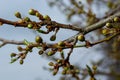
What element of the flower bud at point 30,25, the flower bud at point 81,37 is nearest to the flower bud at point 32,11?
the flower bud at point 30,25

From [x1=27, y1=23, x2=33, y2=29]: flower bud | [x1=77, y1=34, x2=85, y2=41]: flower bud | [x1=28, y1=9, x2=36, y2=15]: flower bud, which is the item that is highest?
[x1=28, y1=9, x2=36, y2=15]: flower bud

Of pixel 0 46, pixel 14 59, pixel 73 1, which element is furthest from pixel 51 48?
pixel 73 1

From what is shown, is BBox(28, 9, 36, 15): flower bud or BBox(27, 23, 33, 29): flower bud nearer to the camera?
BBox(27, 23, 33, 29): flower bud

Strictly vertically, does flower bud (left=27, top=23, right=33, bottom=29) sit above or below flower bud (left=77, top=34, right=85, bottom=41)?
above

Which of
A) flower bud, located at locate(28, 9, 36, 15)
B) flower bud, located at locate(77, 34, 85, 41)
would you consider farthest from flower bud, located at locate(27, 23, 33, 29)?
flower bud, located at locate(77, 34, 85, 41)

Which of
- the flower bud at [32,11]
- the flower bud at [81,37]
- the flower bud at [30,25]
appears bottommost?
the flower bud at [81,37]

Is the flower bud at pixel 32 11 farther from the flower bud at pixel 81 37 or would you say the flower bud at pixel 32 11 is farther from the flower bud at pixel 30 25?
the flower bud at pixel 81 37

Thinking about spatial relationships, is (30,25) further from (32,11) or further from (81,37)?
(81,37)

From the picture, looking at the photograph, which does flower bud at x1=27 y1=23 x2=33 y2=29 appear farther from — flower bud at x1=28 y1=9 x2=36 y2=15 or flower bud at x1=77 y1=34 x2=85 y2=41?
flower bud at x1=77 y1=34 x2=85 y2=41

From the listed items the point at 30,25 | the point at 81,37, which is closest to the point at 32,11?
the point at 30,25

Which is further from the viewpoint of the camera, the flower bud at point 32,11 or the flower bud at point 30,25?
the flower bud at point 32,11

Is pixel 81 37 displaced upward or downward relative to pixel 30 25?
downward

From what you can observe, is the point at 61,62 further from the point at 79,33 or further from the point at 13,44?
the point at 13,44
